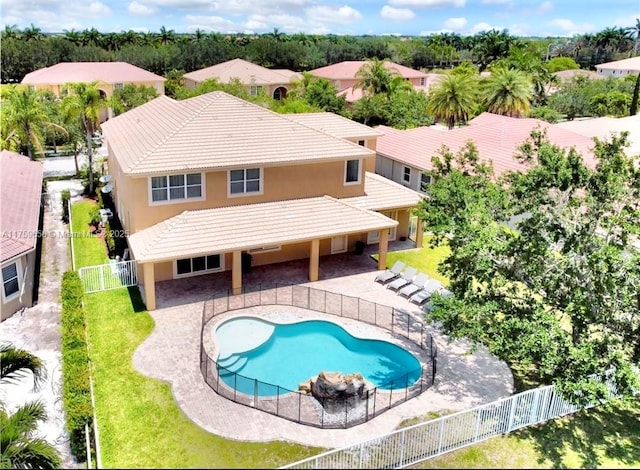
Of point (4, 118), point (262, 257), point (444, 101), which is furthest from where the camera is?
point (444, 101)

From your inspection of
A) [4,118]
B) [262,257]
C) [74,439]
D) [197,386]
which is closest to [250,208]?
[262,257]

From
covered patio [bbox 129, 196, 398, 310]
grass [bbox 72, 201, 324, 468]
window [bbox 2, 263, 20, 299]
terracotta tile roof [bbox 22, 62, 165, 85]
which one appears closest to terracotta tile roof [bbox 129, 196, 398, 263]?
covered patio [bbox 129, 196, 398, 310]

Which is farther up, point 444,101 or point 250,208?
point 444,101

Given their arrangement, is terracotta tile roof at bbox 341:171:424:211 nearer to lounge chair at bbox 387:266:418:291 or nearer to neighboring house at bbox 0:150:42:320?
lounge chair at bbox 387:266:418:291

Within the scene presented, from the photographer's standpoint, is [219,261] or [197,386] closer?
[197,386]

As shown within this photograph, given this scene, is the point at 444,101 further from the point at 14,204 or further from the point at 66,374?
the point at 66,374
